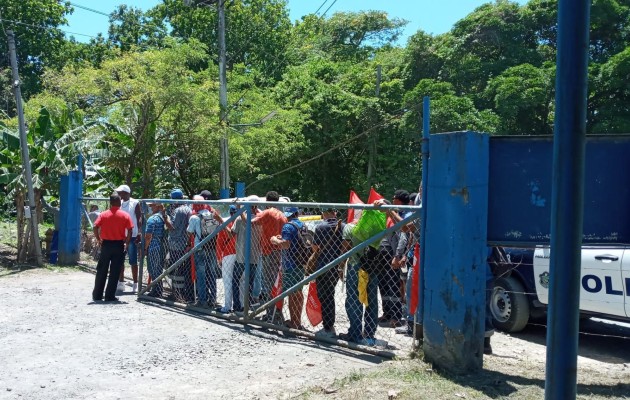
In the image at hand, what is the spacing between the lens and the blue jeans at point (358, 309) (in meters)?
6.99

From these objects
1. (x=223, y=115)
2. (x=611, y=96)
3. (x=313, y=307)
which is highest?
(x=611, y=96)

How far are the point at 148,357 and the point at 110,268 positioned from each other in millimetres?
3501

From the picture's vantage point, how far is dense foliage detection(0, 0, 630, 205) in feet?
58.0

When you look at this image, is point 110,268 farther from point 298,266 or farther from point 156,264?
point 298,266

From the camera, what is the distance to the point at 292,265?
773cm

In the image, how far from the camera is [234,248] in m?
8.68

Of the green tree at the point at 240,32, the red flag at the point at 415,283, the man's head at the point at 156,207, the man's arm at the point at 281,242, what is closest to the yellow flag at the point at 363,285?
the red flag at the point at 415,283

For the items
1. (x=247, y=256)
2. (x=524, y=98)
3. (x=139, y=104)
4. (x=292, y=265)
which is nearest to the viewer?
(x=292, y=265)

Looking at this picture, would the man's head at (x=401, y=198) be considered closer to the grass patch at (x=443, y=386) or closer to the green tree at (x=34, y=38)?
the grass patch at (x=443, y=386)

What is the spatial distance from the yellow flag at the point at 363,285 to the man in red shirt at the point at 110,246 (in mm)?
4570

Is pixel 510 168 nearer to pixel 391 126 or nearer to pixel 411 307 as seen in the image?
pixel 411 307

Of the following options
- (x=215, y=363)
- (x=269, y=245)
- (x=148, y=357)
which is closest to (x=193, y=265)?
(x=269, y=245)

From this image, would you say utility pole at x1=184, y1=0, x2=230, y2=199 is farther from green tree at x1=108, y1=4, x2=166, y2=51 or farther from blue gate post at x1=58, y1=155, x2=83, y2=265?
green tree at x1=108, y1=4, x2=166, y2=51

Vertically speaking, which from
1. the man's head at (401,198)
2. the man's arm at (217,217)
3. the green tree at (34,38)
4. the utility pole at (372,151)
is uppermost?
the green tree at (34,38)
